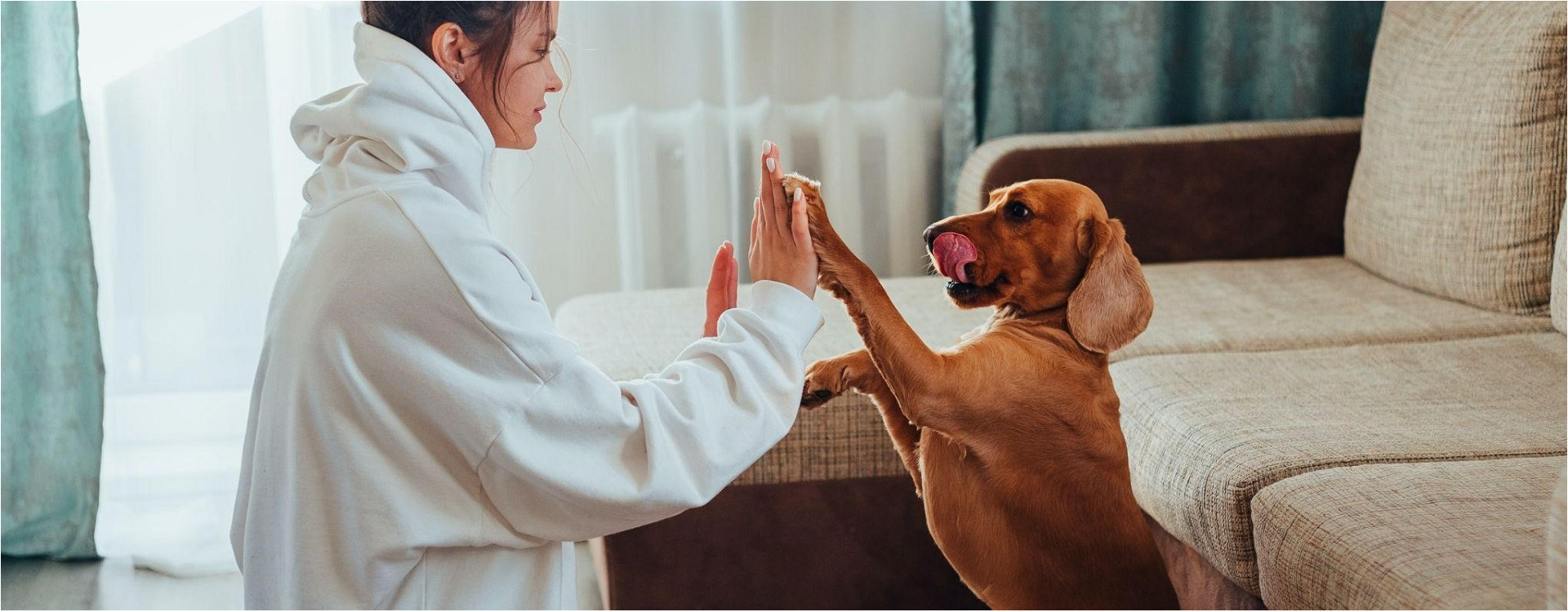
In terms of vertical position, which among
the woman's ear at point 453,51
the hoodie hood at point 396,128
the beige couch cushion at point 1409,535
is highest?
the woman's ear at point 453,51

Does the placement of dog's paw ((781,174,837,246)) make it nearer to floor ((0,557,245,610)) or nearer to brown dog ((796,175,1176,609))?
brown dog ((796,175,1176,609))

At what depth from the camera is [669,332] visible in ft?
7.14

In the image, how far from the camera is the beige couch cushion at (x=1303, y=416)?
147 cm

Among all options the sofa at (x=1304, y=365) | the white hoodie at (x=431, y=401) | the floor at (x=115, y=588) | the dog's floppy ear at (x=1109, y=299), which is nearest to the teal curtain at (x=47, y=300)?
the floor at (x=115, y=588)

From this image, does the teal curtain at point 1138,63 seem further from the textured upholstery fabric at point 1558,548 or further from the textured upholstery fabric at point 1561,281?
the textured upholstery fabric at point 1558,548

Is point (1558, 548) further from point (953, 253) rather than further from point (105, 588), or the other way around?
point (105, 588)

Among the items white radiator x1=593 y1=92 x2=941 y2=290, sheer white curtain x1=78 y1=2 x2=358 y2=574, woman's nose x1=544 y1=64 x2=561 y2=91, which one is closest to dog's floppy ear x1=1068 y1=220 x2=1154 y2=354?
woman's nose x1=544 y1=64 x2=561 y2=91

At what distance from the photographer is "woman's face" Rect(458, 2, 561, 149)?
1165 millimetres

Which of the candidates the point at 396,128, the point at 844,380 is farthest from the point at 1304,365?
the point at 396,128

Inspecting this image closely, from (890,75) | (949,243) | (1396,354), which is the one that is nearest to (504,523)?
(949,243)

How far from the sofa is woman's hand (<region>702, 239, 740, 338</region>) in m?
0.54

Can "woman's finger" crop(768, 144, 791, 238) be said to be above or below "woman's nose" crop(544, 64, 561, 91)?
below

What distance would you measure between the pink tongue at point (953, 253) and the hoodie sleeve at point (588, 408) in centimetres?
18

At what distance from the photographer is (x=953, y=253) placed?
1254 millimetres
